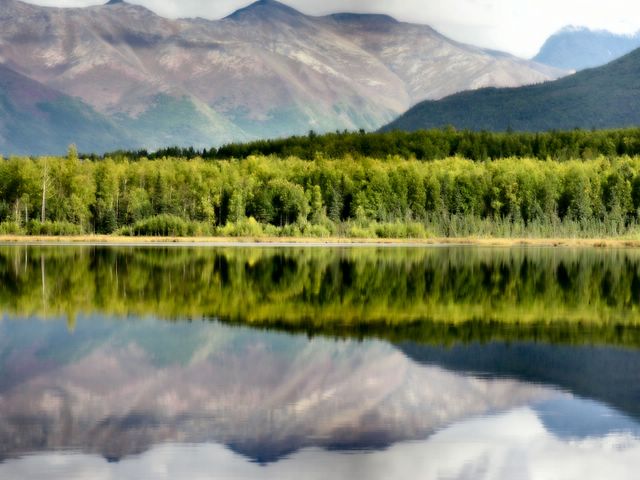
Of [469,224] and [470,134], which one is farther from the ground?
[470,134]

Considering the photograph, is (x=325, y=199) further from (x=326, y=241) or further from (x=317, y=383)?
(x=317, y=383)

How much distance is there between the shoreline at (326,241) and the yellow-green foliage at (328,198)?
3460 millimetres

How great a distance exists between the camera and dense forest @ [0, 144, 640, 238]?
3718 inches

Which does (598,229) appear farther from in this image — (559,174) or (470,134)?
(470,134)

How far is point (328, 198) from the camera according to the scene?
105 metres

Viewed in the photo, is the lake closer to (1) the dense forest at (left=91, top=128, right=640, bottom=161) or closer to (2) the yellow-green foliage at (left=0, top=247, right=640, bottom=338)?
(2) the yellow-green foliage at (left=0, top=247, right=640, bottom=338)

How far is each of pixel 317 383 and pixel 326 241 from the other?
7068 cm

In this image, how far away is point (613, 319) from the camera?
86.1 feet

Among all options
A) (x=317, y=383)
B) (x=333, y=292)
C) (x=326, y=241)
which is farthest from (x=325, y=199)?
(x=317, y=383)

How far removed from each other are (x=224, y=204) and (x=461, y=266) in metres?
56.6

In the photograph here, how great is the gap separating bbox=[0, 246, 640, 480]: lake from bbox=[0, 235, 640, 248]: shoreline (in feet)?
155

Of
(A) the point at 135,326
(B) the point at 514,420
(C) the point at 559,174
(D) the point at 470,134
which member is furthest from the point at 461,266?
(D) the point at 470,134

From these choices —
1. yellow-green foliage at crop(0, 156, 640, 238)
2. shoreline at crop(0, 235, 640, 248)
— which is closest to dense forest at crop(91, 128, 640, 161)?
yellow-green foliage at crop(0, 156, 640, 238)

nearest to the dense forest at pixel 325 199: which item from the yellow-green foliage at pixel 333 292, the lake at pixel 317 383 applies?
the yellow-green foliage at pixel 333 292
